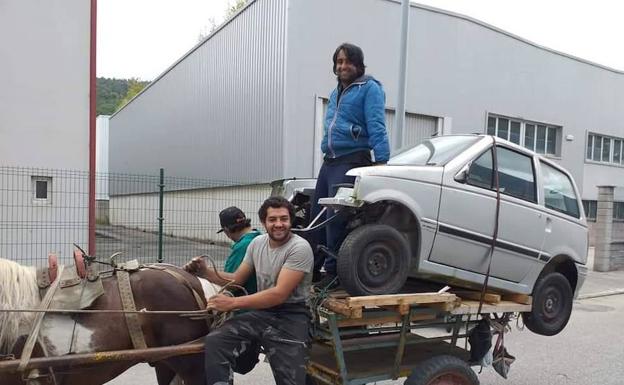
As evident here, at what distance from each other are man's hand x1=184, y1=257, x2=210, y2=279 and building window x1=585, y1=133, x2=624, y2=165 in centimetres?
2064

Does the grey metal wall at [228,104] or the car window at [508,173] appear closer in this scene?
the car window at [508,173]

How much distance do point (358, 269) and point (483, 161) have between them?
4.65 feet

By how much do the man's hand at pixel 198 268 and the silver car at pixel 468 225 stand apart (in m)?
0.92

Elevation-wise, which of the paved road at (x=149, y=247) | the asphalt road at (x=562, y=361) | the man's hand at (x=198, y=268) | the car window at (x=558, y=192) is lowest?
the asphalt road at (x=562, y=361)

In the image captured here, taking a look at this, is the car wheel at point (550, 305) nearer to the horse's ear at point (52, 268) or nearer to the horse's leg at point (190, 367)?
the horse's leg at point (190, 367)

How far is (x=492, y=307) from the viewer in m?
3.99

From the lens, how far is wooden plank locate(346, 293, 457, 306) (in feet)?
10.7

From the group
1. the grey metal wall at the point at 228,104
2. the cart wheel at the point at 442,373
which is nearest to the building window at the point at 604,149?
the grey metal wall at the point at 228,104

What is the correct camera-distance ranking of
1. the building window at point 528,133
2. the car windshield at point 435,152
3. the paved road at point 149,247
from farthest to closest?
the building window at point 528,133
the paved road at point 149,247
the car windshield at point 435,152

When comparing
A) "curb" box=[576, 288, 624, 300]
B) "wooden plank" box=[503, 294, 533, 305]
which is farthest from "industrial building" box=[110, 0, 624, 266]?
"wooden plank" box=[503, 294, 533, 305]

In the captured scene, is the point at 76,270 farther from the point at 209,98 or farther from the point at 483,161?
the point at 209,98

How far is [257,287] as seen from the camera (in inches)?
141

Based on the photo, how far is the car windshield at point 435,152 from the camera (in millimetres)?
4121

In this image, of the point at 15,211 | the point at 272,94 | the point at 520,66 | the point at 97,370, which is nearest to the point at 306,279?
the point at 97,370
